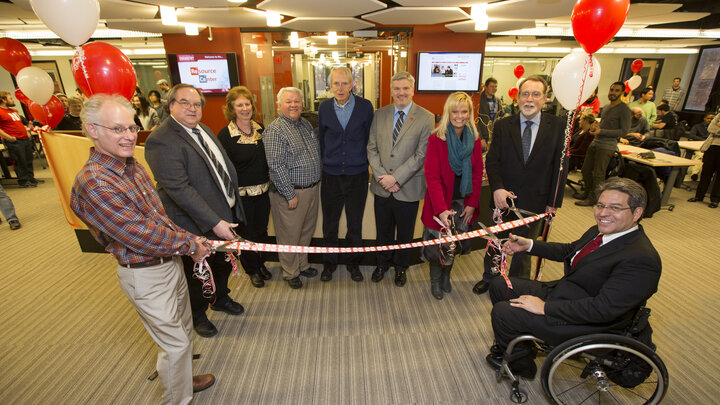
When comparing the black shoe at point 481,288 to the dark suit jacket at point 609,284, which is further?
the black shoe at point 481,288

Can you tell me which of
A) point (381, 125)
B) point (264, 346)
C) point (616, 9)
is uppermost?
point (616, 9)

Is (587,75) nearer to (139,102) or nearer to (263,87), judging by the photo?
(263,87)

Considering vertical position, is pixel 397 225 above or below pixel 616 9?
below

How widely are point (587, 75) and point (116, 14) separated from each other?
5.42 m

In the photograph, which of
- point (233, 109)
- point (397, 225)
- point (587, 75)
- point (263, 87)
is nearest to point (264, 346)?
point (397, 225)

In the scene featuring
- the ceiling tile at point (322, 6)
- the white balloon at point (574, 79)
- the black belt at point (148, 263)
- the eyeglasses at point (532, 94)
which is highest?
the ceiling tile at point (322, 6)

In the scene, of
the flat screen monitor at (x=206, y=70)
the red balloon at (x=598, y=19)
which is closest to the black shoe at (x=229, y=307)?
the red balloon at (x=598, y=19)

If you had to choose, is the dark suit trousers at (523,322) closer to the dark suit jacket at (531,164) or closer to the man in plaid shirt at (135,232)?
the dark suit jacket at (531,164)

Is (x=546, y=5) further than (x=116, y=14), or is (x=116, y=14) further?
(x=116, y=14)

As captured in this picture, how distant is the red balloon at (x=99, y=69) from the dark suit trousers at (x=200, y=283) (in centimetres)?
129

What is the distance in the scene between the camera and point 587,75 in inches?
94.3

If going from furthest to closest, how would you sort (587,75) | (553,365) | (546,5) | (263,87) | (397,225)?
(263,87) → (546,5) → (397,225) → (587,75) → (553,365)

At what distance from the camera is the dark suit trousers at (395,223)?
2.88 meters

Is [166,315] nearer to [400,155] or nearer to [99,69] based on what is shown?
[99,69]
